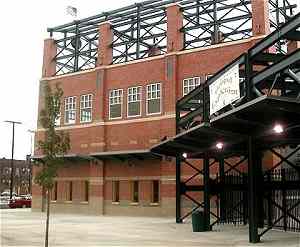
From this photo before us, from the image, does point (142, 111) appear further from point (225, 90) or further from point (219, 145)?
point (225, 90)

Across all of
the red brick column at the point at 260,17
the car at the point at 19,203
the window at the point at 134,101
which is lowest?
the car at the point at 19,203

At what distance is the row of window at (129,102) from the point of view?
37.6m

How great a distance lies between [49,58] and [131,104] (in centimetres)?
1175

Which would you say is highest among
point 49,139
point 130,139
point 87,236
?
point 130,139

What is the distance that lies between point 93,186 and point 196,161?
9632 millimetres

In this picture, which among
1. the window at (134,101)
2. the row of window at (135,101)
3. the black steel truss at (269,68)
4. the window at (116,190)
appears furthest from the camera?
the window at (116,190)

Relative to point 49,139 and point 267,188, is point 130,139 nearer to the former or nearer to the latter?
point 267,188

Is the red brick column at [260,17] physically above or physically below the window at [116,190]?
above

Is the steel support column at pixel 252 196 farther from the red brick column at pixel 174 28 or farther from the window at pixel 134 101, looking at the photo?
the window at pixel 134 101

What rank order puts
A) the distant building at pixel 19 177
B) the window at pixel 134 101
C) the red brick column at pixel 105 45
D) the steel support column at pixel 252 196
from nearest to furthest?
the steel support column at pixel 252 196 < the window at pixel 134 101 < the red brick column at pixel 105 45 < the distant building at pixel 19 177

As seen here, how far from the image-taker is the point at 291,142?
20.5 metres

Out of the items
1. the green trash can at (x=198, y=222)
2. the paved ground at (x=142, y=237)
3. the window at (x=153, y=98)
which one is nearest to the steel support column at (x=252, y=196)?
the paved ground at (x=142, y=237)

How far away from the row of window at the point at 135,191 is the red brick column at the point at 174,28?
1004 cm

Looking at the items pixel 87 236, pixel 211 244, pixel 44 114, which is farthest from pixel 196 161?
pixel 44 114
